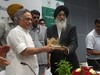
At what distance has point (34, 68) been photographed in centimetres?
271

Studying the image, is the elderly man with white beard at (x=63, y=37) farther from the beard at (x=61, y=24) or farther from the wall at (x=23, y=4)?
the wall at (x=23, y=4)

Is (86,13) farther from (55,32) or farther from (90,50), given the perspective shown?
(55,32)

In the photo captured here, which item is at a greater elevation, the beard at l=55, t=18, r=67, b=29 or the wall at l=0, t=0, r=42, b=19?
the wall at l=0, t=0, r=42, b=19

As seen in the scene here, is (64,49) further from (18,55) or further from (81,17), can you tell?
(81,17)

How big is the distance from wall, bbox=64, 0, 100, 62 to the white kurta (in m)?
6.17

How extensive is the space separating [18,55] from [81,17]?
7184 mm

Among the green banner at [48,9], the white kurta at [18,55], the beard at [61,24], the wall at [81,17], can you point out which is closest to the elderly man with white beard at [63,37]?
the beard at [61,24]

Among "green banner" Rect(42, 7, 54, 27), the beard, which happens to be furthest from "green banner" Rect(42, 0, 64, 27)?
the beard

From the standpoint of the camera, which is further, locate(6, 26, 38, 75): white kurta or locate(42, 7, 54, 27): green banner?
locate(42, 7, 54, 27): green banner

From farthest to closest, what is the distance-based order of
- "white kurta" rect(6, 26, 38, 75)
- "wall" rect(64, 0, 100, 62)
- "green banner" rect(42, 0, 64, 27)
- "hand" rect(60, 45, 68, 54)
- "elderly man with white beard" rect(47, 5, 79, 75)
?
"wall" rect(64, 0, 100, 62) < "green banner" rect(42, 0, 64, 27) < "elderly man with white beard" rect(47, 5, 79, 75) < "hand" rect(60, 45, 68, 54) < "white kurta" rect(6, 26, 38, 75)

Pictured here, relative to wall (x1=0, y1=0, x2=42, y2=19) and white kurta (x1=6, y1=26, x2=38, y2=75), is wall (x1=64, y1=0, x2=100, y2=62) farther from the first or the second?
white kurta (x1=6, y1=26, x2=38, y2=75)

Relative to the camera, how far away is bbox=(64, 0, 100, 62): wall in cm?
907

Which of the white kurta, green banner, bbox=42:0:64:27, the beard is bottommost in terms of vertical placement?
the white kurta

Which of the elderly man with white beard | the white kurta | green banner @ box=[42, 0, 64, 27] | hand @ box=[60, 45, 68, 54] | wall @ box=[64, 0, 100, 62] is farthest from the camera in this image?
wall @ box=[64, 0, 100, 62]
